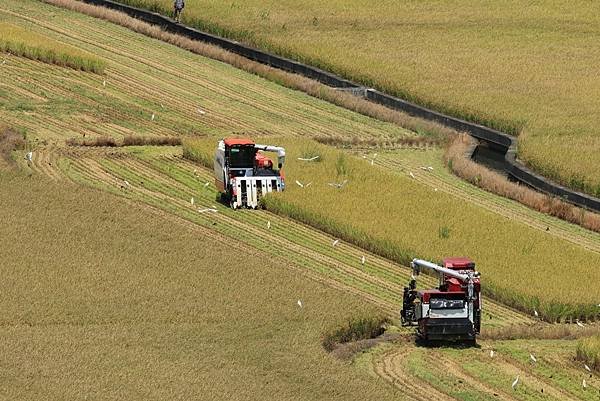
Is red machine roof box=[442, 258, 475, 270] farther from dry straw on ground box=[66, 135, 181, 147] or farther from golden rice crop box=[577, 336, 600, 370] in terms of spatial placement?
dry straw on ground box=[66, 135, 181, 147]

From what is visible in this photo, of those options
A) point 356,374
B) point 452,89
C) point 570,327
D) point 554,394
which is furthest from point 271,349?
point 452,89

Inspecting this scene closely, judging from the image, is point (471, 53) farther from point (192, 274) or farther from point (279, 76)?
point (192, 274)

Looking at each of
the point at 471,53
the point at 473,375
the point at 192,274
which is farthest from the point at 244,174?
the point at 471,53

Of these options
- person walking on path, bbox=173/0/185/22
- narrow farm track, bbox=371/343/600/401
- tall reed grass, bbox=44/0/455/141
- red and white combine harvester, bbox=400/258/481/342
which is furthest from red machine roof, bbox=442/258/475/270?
person walking on path, bbox=173/0/185/22

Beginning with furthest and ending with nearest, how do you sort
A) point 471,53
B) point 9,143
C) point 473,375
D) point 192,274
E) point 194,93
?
1. point 471,53
2. point 194,93
3. point 9,143
4. point 192,274
5. point 473,375

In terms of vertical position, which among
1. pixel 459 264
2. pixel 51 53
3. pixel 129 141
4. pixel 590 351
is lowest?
pixel 129 141
